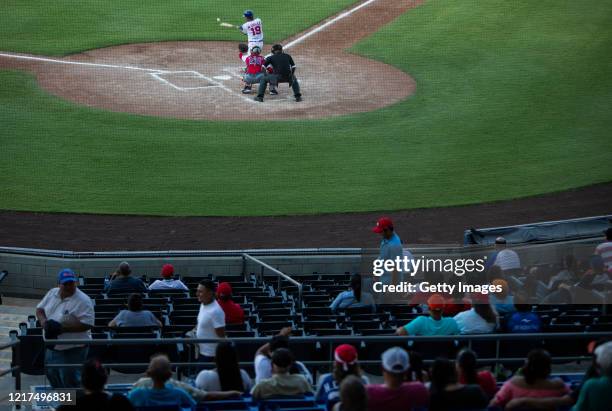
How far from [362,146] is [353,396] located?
14.6 meters

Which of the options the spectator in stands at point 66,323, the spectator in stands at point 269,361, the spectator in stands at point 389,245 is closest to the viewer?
the spectator in stands at point 269,361

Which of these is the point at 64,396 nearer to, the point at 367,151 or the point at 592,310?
the point at 592,310

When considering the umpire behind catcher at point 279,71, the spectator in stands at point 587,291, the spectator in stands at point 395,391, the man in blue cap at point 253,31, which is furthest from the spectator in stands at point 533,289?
the man in blue cap at point 253,31

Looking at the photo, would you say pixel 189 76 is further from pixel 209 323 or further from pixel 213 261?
pixel 209 323

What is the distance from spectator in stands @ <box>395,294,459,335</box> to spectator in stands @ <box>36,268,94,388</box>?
113 inches

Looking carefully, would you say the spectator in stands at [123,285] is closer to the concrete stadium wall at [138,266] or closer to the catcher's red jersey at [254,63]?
the concrete stadium wall at [138,266]

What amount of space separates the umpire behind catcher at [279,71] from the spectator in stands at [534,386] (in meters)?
15.6

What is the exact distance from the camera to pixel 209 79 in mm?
23453

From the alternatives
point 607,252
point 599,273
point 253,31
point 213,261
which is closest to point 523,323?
point 599,273

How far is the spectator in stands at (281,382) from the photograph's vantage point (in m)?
7.13

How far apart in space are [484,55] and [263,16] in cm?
674

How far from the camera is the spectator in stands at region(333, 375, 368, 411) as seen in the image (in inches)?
241

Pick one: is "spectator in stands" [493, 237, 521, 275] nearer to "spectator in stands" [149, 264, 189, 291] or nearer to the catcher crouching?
"spectator in stands" [149, 264, 189, 291]

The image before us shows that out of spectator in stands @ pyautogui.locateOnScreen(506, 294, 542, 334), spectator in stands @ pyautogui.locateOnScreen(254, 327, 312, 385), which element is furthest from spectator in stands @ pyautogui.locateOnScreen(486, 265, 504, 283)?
spectator in stands @ pyautogui.locateOnScreen(254, 327, 312, 385)
